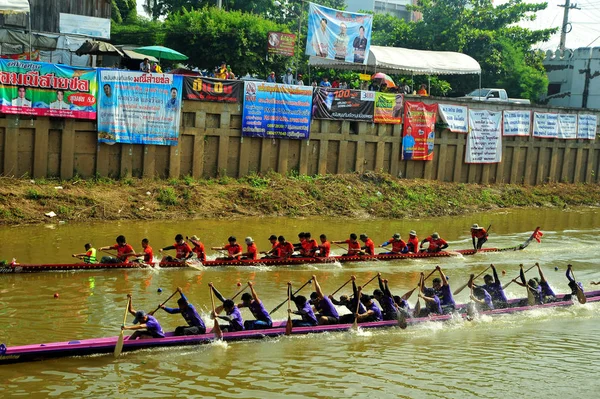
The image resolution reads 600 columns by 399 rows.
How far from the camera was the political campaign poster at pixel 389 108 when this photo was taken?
3034cm

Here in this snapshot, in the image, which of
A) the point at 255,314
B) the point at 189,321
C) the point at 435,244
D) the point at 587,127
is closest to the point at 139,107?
the point at 435,244

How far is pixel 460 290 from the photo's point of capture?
18.6m

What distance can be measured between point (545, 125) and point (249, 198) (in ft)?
56.9

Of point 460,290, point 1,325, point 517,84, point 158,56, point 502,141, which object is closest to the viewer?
point 1,325

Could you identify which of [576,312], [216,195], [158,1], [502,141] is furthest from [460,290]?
[158,1]

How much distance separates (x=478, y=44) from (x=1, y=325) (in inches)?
1334

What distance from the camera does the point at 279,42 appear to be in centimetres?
2988

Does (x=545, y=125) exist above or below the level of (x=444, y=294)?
above

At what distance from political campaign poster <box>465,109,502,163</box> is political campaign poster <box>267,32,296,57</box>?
357 inches

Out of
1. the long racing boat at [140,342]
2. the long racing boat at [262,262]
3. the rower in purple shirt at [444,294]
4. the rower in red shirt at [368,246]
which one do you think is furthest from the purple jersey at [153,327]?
the rower in red shirt at [368,246]

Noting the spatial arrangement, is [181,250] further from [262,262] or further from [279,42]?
[279,42]

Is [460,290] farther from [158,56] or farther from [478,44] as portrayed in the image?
[478,44]

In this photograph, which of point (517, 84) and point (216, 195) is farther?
point (517, 84)

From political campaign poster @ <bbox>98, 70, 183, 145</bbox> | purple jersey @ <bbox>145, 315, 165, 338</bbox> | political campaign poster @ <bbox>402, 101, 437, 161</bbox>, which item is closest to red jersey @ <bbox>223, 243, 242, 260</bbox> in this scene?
purple jersey @ <bbox>145, 315, 165, 338</bbox>
